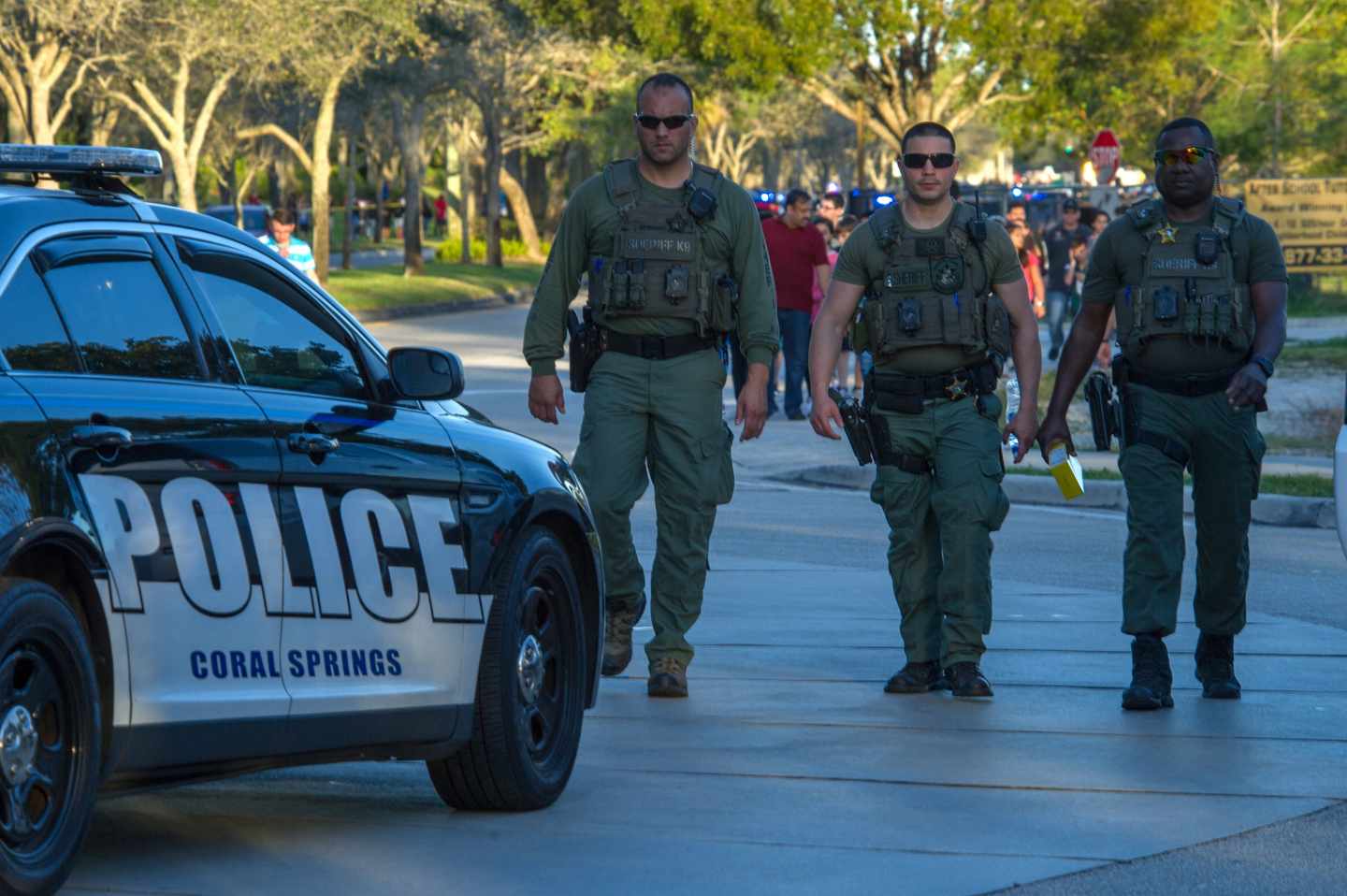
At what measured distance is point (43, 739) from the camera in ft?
15.7

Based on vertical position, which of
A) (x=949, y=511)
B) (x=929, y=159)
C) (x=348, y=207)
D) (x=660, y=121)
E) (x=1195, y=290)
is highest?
(x=660, y=121)

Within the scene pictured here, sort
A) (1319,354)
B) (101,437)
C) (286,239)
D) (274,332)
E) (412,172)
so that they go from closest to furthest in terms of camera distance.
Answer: (101,437) < (274,332) < (286,239) < (1319,354) < (412,172)

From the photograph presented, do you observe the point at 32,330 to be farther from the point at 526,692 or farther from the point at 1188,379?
the point at 1188,379

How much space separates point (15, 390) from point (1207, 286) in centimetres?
448

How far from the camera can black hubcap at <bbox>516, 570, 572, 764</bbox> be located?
634 centimetres

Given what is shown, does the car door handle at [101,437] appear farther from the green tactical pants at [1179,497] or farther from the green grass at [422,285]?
the green grass at [422,285]

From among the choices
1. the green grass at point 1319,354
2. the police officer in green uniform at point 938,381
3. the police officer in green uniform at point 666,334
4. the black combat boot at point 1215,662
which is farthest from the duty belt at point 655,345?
the green grass at point 1319,354

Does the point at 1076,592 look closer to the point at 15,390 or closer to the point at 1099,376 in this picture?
the point at 1099,376

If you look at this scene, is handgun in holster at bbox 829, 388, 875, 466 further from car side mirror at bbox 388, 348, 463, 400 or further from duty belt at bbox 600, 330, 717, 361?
car side mirror at bbox 388, 348, 463, 400

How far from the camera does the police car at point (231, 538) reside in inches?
188

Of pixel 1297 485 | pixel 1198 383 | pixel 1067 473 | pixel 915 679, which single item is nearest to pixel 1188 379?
pixel 1198 383

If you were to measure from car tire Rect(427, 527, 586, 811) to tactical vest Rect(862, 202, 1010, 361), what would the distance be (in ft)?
6.18

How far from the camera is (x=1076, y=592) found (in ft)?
36.2

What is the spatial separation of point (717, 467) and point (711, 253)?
27.8 inches
